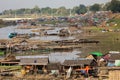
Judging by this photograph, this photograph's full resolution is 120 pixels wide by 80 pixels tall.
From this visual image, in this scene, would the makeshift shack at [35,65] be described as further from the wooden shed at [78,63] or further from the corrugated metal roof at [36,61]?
the wooden shed at [78,63]

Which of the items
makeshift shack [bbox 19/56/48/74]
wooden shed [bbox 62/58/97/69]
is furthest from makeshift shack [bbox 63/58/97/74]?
makeshift shack [bbox 19/56/48/74]

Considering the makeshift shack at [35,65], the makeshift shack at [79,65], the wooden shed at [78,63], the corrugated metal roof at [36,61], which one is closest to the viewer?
the makeshift shack at [79,65]

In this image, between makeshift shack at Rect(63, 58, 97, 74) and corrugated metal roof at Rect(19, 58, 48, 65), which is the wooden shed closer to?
makeshift shack at Rect(63, 58, 97, 74)

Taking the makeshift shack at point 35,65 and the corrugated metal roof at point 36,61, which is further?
→ the corrugated metal roof at point 36,61

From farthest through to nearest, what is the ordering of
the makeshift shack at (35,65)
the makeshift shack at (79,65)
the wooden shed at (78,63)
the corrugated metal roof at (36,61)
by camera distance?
1. the corrugated metal roof at (36,61)
2. the makeshift shack at (35,65)
3. the wooden shed at (78,63)
4. the makeshift shack at (79,65)

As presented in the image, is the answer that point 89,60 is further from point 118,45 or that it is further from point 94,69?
point 118,45

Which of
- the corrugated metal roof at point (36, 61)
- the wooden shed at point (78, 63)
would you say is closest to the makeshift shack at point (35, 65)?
the corrugated metal roof at point (36, 61)

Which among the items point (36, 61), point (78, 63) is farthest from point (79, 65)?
point (36, 61)

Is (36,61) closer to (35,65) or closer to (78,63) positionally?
(35,65)

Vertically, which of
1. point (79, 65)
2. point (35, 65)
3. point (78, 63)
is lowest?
point (35, 65)

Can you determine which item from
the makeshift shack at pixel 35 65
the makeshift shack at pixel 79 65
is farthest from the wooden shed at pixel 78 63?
the makeshift shack at pixel 35 65

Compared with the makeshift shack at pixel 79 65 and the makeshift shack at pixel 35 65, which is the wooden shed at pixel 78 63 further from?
the makeshift shack at pixel 35 65

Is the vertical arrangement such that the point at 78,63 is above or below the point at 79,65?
above

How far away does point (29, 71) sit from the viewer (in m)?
30.0
